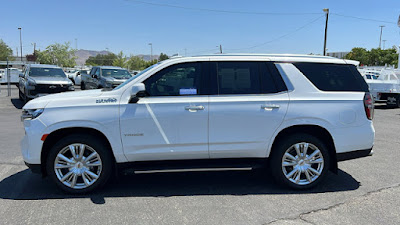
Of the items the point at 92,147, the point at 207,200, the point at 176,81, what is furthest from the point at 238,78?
the point at 92,147

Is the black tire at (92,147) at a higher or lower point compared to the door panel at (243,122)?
lower

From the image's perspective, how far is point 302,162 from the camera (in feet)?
14.9

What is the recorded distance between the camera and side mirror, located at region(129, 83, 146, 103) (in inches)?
163

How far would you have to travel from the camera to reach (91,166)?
4.34 m

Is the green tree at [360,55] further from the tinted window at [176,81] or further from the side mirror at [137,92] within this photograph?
the side mirror at [137,92]

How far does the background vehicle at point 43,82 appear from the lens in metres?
12.9

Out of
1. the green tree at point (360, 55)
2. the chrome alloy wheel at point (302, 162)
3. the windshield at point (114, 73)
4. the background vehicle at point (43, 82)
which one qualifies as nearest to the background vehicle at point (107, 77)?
the windshield at point (114, 73)

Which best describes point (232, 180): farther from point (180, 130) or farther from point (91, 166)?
point (91, 166)

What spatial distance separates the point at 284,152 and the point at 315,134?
23.1 inches

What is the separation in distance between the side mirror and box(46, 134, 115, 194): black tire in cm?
73

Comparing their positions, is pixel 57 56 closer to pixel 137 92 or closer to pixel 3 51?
pixel 3 51

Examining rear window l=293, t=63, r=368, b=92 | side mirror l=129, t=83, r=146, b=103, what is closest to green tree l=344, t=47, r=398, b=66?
rear window l=293, t=63, r=368, b=92

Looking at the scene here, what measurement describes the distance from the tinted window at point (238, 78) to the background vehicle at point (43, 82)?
10.4 metres

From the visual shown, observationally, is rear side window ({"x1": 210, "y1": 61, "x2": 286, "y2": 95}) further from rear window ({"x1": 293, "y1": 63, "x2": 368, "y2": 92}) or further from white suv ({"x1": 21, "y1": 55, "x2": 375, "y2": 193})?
rear window ({"x1": 293, "y1": 63, "x2": 368, "y2": 92})
